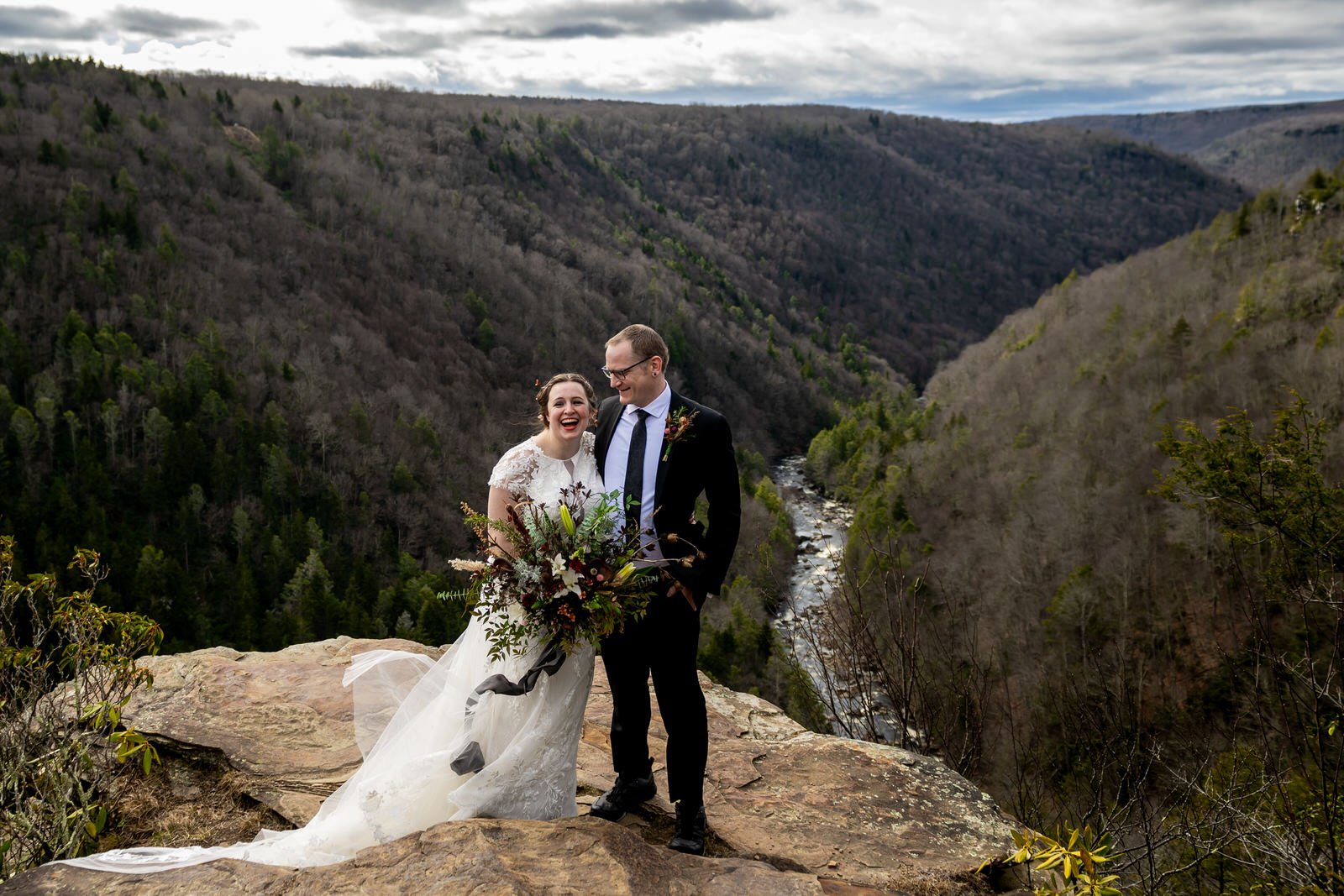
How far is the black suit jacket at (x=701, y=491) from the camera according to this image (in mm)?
4492

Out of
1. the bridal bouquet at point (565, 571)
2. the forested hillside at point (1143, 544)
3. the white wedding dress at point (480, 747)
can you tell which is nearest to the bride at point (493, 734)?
the white wedding dress at point (480, 747)

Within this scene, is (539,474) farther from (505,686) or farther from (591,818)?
(591,818)

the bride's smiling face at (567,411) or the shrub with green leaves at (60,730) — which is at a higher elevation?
the bride's smiling face at (567,411)

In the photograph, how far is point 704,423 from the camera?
4.54 m

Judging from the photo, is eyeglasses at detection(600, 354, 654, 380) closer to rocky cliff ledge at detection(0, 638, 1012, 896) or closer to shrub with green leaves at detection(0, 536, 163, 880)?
rocky cliff ledge at detection(0, 638, 1012, 896)

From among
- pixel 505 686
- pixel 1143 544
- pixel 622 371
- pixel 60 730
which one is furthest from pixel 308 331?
pixel 622 371

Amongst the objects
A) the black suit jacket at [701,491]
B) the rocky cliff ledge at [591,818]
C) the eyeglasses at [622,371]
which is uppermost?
the eyeglasses at [622,371]

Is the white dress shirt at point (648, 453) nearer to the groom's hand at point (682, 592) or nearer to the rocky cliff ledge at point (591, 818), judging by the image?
the groom's hand at point (682, 592)

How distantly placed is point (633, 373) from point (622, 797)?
2.33m

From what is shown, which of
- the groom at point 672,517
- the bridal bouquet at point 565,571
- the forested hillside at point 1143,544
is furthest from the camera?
the forested hillside at point 1143,544

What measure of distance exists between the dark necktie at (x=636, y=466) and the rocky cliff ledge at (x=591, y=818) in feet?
5.04

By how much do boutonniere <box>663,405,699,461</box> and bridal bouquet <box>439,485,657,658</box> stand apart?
1.24ft

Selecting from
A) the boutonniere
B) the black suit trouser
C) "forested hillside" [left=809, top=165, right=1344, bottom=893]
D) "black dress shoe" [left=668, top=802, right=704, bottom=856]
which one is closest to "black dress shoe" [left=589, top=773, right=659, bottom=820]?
the black suit trouser

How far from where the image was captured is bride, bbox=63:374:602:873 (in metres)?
4.38
